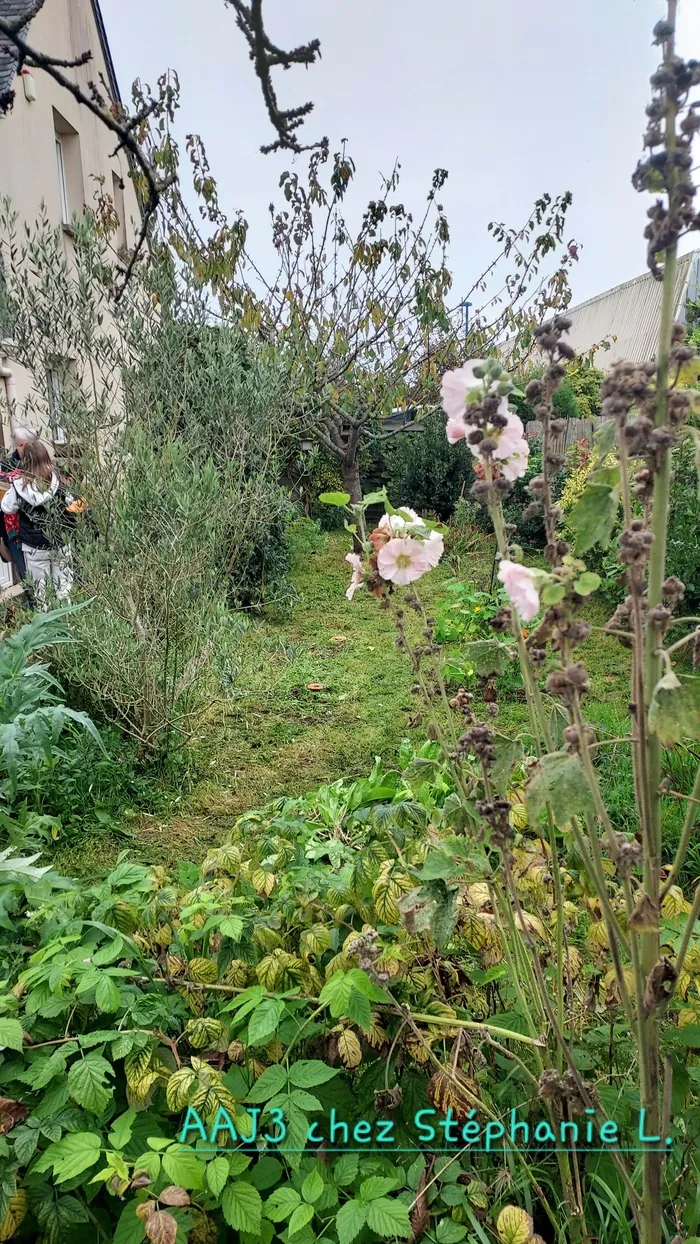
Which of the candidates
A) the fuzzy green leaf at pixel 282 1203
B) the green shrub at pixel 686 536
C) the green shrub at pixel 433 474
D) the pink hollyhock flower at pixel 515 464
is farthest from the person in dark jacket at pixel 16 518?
the green shrub at pixel 433 474

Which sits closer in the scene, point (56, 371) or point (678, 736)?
point (678, 736)

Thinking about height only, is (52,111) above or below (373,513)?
above

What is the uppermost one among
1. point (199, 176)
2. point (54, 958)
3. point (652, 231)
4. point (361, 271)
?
point (199, 176)

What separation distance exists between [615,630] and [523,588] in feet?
0.48

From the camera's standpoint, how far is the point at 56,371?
12.4ft

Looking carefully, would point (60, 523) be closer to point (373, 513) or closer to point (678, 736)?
point (678, 736)

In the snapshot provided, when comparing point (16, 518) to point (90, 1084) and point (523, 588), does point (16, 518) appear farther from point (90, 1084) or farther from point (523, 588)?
point (523, 588)

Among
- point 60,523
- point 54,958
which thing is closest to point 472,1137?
A: point 54,958

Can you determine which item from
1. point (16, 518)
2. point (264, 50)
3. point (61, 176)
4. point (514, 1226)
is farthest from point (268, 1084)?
point (61, 176)

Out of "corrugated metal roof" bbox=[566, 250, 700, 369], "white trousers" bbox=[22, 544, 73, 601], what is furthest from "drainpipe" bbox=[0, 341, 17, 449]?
"corrugated metal roof" bbox=[566, 250, 700, 369]

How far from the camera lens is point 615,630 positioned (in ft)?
2.75

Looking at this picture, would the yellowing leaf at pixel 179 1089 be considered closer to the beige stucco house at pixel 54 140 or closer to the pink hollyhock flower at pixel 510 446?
the pink hollyhock flower at pixel 510 446

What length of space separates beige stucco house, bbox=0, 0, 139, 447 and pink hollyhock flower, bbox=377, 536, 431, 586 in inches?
174

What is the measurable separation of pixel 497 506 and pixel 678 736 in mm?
387
